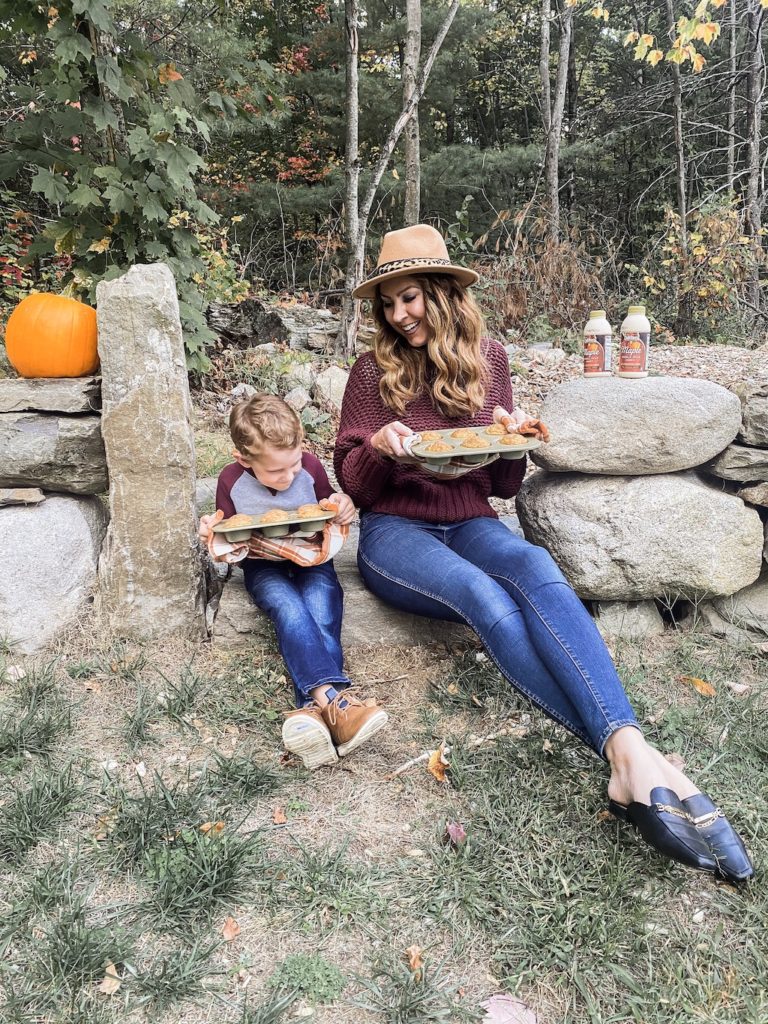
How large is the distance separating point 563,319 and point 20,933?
7424mm

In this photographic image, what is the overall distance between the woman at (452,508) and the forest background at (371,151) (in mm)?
1672

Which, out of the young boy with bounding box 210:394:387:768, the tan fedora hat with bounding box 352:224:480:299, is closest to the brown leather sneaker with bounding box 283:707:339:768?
the young boy with bounding box 210:394:387:768

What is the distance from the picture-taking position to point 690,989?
1559 millimetres

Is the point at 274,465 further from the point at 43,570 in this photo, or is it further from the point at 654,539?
the point at 654,539

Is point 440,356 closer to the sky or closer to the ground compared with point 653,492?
closer to the sky

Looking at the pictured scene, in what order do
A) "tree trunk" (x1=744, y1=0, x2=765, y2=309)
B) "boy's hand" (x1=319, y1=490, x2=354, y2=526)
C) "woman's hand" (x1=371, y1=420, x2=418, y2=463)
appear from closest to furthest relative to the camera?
"woman's hand" (x1=371, y1=420, x2=418, y2=463) < "boy's hand" (x1=319, y1=490, x2=354, y2=526) < "tree trunk" (x1=744, y1=0, x2=765, y2=309)

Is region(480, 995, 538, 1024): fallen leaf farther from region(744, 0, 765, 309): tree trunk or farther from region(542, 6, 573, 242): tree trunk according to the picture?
region(542, 6, 573, 242): tree trunk

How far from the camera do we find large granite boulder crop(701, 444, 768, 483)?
9.55 ft

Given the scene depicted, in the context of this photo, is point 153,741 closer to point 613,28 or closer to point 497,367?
point 497,367

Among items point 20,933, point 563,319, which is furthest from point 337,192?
point 20,933

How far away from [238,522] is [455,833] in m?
1.26

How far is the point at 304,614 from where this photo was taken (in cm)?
249

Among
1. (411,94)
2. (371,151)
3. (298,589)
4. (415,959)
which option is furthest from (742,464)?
(371,151)

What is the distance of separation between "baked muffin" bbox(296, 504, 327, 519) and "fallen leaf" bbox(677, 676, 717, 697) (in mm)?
1506
